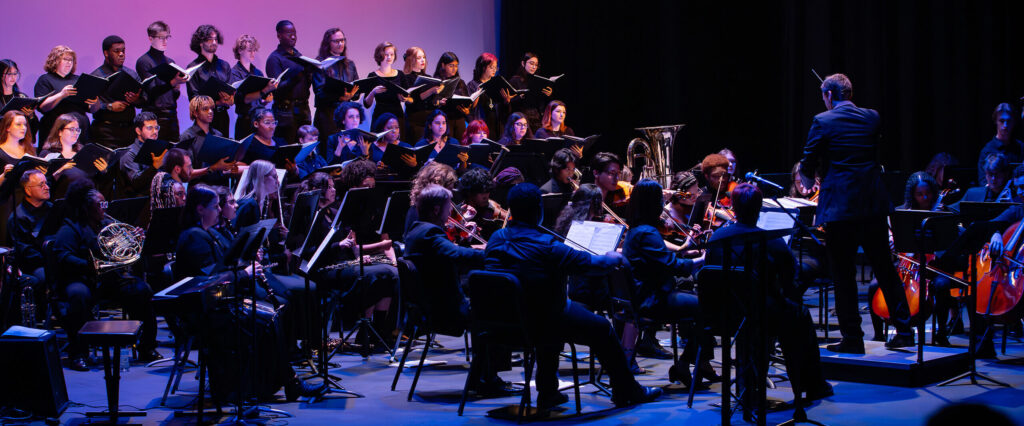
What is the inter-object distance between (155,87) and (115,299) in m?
2.72

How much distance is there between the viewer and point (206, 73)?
872 cm

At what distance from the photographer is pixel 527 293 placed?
4.25 metres

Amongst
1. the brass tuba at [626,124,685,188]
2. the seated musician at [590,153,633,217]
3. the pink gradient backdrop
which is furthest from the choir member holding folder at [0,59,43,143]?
the brass tuba at [626,124,685,188]

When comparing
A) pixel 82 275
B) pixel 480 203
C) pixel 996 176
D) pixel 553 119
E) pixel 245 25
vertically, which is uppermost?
pixel 245 25

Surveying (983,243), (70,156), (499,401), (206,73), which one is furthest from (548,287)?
(206,73)

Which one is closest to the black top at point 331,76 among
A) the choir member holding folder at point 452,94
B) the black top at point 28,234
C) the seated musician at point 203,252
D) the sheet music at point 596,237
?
the choir member holding folder at point 452,94

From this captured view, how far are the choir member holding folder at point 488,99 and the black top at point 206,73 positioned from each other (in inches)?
94.7

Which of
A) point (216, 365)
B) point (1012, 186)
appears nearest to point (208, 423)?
point (216, 365)

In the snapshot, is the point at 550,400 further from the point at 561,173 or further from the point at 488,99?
the point at 488,99

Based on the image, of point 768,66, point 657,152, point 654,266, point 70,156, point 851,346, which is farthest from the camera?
point 768,66

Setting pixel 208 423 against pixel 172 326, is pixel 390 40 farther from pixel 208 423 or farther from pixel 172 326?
pixel 208 423

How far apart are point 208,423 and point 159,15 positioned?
6202 millimetres

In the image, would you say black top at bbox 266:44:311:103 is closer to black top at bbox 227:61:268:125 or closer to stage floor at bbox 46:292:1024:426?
black top at bbox 227:61:268:125

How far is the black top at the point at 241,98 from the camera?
847 centimetres
